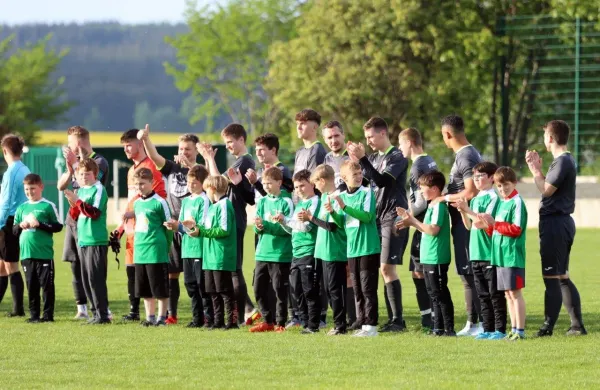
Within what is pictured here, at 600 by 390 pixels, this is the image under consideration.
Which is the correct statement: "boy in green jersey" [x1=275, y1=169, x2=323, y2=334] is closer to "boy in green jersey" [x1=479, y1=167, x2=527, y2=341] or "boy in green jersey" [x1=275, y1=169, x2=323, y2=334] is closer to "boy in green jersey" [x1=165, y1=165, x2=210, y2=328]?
"boy in green jersey" [x1=165, y1=165, x2=210, y2=328]

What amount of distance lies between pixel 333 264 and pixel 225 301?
1.19 metres

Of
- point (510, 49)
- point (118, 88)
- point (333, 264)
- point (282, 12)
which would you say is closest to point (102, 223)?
point (333, 264)

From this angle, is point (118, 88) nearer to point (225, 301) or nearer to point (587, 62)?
point (587, 62)

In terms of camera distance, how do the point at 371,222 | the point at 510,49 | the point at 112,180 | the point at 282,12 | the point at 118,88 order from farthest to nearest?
the point at 118,88 → the point at 282,12 → the point at 112,180 → the point at 510,49 → the point at 371,222

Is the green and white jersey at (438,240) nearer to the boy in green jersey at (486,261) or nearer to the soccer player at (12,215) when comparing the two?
the boy in green jersey at (486,261)

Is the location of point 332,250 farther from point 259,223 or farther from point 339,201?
point 259,223

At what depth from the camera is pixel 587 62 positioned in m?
28.9

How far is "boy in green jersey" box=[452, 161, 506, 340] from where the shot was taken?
10555mm

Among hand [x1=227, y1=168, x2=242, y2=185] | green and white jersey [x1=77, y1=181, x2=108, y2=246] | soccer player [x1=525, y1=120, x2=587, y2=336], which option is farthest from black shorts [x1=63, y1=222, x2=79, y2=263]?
soccer player [x1=525, y1=120, x2=587, y2=336]

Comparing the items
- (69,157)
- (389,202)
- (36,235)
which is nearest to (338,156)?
(389,202)

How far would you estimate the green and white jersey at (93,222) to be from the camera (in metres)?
12.1

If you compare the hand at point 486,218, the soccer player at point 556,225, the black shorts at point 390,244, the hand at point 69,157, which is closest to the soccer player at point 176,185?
the hand at point 69,157

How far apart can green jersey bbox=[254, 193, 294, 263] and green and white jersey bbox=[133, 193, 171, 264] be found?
0.92 m

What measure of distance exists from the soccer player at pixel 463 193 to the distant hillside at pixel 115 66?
4152 inches
